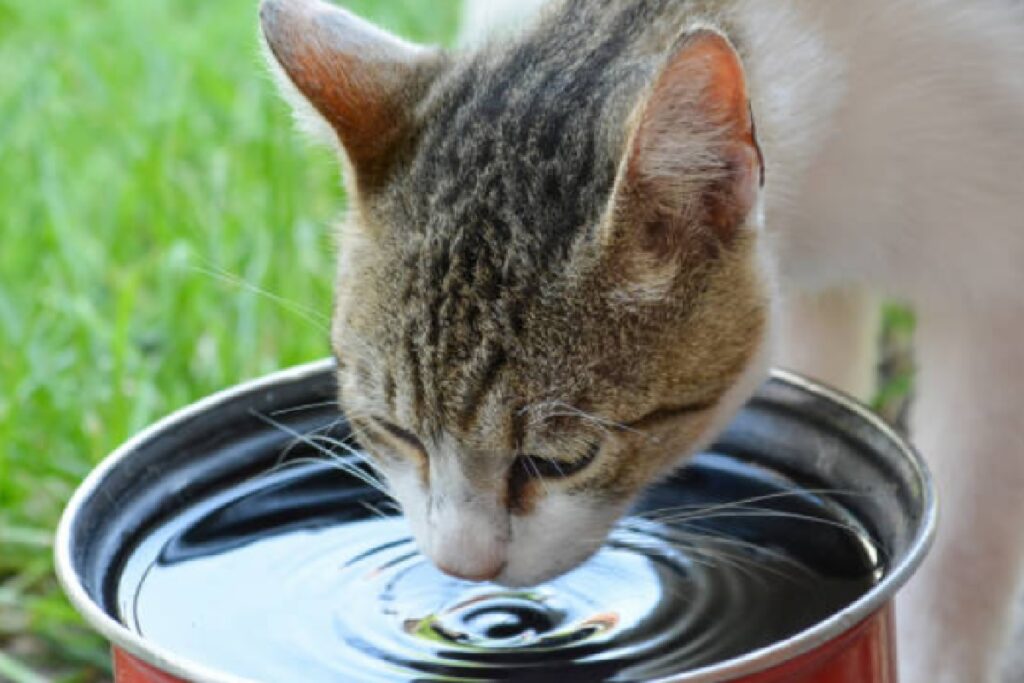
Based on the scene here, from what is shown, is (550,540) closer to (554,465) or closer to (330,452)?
(554,465)

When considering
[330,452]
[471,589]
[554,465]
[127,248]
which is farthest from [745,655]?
[127,248]

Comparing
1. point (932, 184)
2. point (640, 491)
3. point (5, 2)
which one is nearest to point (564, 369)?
point (640, 491)

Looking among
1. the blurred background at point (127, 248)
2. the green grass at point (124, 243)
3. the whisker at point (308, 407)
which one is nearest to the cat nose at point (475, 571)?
the whisker at point (308, 407)

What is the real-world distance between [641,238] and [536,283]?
0.29 ft

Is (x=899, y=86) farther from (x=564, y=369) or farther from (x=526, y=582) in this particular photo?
(x=526, y=582)

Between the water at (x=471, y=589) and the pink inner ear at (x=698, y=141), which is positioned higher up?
the pink inner ear at (x=698, y=141)

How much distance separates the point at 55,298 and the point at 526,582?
1.23 meters

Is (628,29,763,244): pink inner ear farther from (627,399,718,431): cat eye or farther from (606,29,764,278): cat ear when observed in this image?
(627,399,718,431): cat eye

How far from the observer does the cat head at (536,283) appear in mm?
1241

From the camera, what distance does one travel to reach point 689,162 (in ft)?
3.90

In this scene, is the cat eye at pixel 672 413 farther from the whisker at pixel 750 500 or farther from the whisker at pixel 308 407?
the whisker at pixel 308 407

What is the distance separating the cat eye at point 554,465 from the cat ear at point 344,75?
291 millimetres

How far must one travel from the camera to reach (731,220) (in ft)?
4.18

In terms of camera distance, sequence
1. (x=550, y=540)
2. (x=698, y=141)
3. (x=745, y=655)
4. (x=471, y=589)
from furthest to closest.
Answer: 1. (x=471, y=589)
2. (x=550, y=540)
3. (x=698, y=141)
4. (x=745, y=655)
